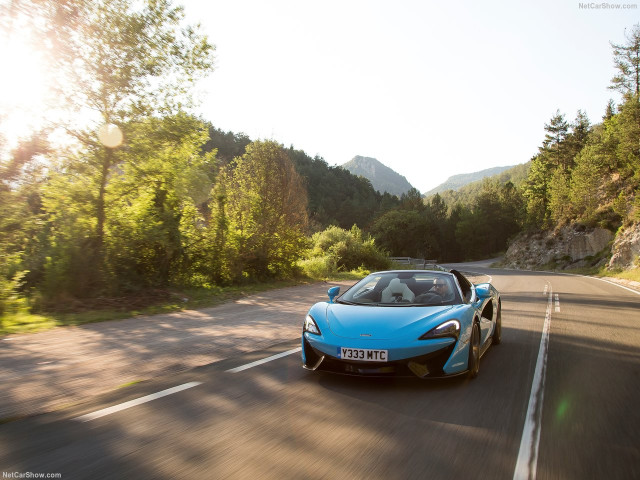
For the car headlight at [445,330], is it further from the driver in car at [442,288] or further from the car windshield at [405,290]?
the driver in car at [442,288]

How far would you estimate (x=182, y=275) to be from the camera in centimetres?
1523

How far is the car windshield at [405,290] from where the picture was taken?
5.80 metres

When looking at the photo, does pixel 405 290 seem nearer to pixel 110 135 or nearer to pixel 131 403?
pixel 131 403

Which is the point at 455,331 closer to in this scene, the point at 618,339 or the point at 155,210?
the point at 618,339

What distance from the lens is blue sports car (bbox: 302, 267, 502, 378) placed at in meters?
4.66

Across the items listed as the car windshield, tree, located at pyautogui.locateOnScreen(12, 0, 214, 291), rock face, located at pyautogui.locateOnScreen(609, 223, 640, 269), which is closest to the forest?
tree, located at pyautogui.locateOnScreen(12, 0, 214, 291)

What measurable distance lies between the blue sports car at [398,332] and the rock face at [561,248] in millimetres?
48489

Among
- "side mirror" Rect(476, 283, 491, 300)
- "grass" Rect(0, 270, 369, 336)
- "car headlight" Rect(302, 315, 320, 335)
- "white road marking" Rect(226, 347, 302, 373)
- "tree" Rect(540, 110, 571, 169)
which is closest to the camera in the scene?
"car headlight" Rect(302, 315, 320, 335)

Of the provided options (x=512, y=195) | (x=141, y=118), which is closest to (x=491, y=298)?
(x=141, y=118)

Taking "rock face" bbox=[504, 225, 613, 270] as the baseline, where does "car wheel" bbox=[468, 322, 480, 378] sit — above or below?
below

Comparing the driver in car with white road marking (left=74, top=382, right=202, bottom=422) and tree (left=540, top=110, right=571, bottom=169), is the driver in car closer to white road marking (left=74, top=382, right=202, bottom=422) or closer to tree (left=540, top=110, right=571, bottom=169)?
white road marking (left=74, top=382, right=202, bottom=422)

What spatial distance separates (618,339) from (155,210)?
11.7m

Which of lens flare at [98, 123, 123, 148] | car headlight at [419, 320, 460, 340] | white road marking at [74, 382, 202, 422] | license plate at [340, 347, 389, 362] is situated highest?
lens flare at [98, 123, 123, 148]

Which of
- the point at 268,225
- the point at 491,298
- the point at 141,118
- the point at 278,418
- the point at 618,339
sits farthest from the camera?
the point at 268,225
